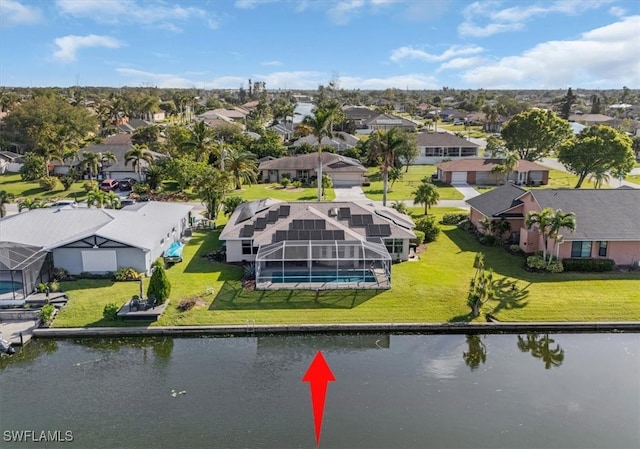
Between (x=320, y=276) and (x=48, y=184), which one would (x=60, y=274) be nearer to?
(x=320, y=276)

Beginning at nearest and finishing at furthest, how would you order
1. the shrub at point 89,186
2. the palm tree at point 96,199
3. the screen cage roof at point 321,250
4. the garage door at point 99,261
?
the screen cage roof at point 321,250 < the garage door at point 99,261 < the palm tree at point 96,199 < the shrub at point 89,186

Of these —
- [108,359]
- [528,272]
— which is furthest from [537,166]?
[108,359]

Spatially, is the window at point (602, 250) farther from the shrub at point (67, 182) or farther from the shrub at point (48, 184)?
the shrub at point (48, 184)

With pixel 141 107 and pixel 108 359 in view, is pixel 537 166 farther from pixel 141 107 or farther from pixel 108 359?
pixel 141 107

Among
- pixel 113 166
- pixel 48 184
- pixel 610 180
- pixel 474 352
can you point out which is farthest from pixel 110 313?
pixel 610 180

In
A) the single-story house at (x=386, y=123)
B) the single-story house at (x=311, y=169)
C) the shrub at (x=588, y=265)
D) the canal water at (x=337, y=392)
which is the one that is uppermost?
the single-story house at (x=386, y=123)

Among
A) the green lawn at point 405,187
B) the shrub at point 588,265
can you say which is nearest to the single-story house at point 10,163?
the green lawn at point 405,187
